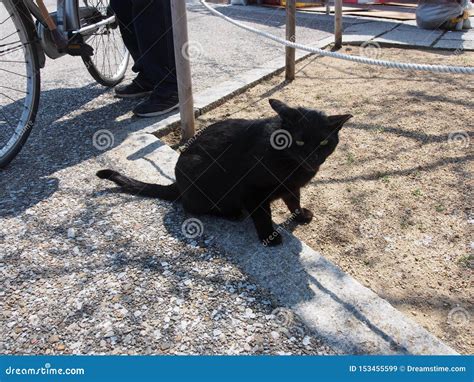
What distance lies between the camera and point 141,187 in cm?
277

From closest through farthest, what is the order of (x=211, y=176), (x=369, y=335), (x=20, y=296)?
1. (x=369, y=335)
2. (x=20, y=296)
3. (x=211, y=176)

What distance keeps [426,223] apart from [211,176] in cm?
138

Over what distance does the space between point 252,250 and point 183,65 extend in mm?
1768

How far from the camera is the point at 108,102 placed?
4.30m

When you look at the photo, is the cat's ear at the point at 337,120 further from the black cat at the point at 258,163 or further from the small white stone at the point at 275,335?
the small white stone at the point at 275,335

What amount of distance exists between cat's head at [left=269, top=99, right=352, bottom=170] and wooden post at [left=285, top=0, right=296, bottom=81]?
240cm

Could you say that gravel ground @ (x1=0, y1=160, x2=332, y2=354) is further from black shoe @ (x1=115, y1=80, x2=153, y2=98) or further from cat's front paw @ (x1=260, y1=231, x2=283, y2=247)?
black shoe @ (x1=115, y1=80, x2=153, y2=98)

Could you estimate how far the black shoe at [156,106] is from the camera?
3834mm

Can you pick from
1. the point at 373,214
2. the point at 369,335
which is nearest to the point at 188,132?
the point at 373,214

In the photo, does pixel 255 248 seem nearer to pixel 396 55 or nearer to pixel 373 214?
pixel 373 214

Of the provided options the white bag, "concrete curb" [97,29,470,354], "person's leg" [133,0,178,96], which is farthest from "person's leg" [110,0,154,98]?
the white bag

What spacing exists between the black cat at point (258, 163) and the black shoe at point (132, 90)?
1.96 meters

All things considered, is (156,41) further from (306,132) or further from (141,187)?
(306,132)

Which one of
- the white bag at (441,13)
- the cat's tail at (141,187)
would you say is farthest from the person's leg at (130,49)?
the white bag at (441,13)
